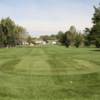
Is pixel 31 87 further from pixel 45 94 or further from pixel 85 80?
pixel 85 80

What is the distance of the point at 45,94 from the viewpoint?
1285cm

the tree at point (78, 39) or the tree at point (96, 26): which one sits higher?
the tree at point (96, 26)

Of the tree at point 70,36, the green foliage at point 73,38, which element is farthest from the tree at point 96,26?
the tree at point 70,36

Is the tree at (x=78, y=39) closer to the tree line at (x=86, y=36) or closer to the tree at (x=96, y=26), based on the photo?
the tree line at (x=86, y=36)

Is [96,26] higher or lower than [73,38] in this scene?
higher

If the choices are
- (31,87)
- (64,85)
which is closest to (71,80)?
(64,85)

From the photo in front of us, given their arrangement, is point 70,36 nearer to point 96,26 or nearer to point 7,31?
point 7,31

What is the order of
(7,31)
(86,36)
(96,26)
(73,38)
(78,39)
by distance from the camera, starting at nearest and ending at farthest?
(96,26) → (86,36) → (7,31) → (78,39) → (73,38)

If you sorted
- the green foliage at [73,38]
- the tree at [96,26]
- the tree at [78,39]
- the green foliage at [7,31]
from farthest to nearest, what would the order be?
1. the green foliage at [73,38]
2. the tree at [78,39]
3. the green foliage at [7,31]
4. the tree at [96,26]

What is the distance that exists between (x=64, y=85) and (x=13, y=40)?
114538 mm

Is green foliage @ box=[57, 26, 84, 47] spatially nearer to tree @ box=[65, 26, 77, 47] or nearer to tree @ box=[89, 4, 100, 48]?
tree @ box=[65, 26, 77, 47]

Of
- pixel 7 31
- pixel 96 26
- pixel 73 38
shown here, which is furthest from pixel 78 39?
pixel 96 26

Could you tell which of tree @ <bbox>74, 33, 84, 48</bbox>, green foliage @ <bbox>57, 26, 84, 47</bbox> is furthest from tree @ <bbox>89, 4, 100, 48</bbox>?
green foliage @ <bbox>57, 26, 84, 47</bbox>

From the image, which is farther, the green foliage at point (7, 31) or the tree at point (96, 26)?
the green foliage at point (7, 31)
